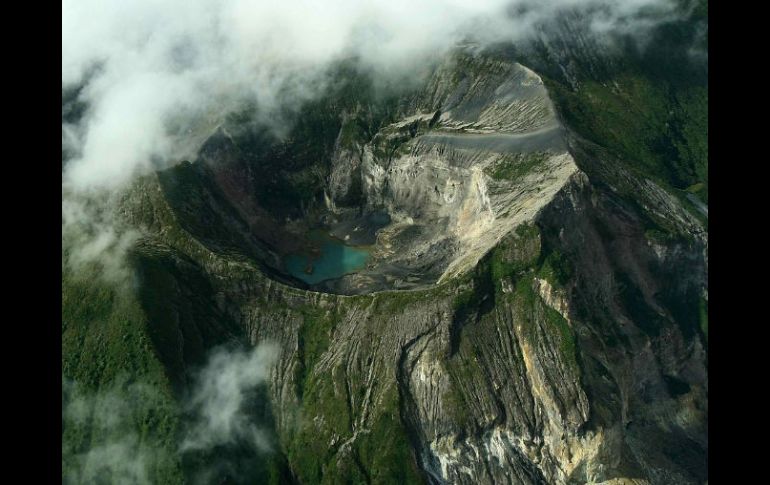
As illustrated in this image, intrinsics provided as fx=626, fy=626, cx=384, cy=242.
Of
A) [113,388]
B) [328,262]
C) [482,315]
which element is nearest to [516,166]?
[482,315]

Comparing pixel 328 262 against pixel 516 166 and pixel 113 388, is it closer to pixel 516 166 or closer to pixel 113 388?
pixel 516 166

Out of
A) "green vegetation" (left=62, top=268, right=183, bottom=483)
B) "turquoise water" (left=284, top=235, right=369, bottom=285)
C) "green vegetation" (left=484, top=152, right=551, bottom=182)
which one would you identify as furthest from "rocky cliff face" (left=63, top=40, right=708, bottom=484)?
"turquoise water" (left=284, top=235, right=369, bottom=285)

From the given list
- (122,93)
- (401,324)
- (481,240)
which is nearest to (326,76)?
(122,93)

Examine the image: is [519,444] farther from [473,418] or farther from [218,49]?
[218,49]

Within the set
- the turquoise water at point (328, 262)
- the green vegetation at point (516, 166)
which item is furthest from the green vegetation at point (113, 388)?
the green vegetation at point (516, 166)

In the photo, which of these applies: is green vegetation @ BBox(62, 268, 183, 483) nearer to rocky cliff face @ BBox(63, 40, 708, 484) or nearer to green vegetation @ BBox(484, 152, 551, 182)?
rocky cliff face @ BBox(63, 40, 708, 484)

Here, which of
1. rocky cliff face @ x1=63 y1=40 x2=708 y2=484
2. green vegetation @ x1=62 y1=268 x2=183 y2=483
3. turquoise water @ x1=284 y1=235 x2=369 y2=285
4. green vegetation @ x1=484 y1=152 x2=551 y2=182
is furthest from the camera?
turquoise water @ x1=284 y1=235 x2=369 y2=285

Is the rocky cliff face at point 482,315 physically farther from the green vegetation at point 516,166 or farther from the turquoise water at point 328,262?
the turquoise water at point 328,262
